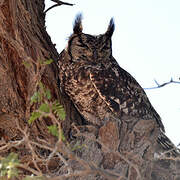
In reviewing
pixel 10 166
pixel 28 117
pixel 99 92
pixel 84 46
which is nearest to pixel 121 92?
pixel 99 92

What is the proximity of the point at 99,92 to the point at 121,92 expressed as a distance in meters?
0.26

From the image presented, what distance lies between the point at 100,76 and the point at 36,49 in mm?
669

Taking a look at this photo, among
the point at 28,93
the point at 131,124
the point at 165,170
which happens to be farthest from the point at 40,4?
the point at 165,170

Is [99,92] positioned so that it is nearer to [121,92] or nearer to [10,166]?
[121,92]

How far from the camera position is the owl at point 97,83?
375 centimetres

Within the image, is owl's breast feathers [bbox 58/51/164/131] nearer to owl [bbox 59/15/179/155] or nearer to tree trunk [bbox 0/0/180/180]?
owl [bbox 59/15/179/155]

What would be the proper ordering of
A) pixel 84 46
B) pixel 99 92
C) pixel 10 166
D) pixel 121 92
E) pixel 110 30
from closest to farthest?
pixel 10 166 < pixel 99 92 < pixel 121 92 < pixel 84 46 < pixel 110 30

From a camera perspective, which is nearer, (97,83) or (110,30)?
(97,83)

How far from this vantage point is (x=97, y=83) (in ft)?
12.2

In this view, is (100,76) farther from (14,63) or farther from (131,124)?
(14,63)

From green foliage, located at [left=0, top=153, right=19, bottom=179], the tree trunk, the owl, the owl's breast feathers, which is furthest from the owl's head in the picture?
green foliage, located at [left=0, top=153, right=19, bottom=179]

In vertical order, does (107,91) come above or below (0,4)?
below

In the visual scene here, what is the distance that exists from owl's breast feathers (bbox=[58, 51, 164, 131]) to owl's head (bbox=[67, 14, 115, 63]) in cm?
10

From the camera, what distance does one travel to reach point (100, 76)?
380 centimetres
